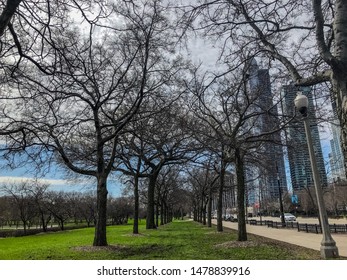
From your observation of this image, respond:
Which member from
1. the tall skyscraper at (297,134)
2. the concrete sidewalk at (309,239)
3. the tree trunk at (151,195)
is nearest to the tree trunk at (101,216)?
the tall skyscraper at (297,134)

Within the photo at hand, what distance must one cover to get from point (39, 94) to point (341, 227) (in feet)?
67.1

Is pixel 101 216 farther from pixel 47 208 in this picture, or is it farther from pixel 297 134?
pixel 47 208

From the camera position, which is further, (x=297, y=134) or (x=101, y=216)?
(x=297, y=134)

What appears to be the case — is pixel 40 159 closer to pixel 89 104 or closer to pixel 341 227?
pixel 89 104

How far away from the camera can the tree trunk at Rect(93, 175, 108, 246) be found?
14.6m

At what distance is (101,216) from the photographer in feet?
48.9

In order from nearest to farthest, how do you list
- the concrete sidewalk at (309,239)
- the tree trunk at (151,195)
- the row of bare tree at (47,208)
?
the concrete sidewalk at (309,239) → the tree trunk at (151,195) → the row of bare tree at (47,208)

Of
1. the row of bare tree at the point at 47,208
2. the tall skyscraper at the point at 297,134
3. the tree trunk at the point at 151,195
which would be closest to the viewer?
the tall skyscraper at the point at 297,134

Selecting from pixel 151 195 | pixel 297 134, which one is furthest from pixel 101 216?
pixel 151 195

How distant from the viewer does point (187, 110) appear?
1752 centimetres

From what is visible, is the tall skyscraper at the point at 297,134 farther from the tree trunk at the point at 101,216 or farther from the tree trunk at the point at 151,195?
the tree trunk at the point at 151,195

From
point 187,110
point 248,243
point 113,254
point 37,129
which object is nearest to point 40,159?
point 37,129

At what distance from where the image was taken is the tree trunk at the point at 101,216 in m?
14.6

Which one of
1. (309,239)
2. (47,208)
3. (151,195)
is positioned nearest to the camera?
(309,239)
